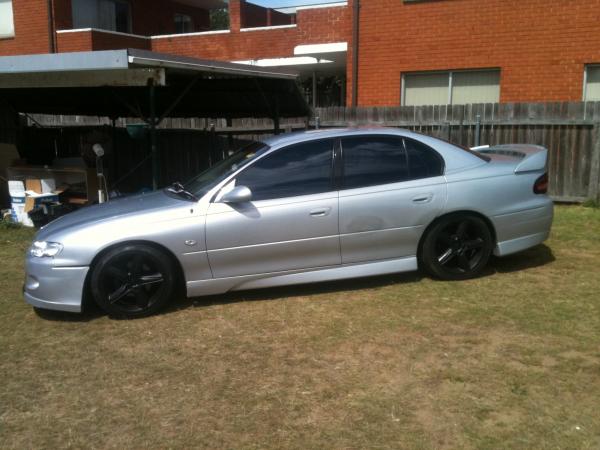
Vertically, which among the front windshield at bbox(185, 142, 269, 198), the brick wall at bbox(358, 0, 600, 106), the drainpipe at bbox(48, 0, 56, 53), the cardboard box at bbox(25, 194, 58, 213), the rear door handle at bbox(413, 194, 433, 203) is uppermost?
the drainpipe at bbox(48, 0, 56, 53)

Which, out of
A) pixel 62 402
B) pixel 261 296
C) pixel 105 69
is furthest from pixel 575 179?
pixel 62 402

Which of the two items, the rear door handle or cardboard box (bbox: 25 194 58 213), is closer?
the rear door handle

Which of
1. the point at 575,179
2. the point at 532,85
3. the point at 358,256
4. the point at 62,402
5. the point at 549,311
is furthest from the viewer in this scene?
the point at 532,85

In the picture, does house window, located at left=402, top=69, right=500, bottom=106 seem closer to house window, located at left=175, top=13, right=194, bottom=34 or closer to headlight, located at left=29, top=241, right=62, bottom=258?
headlight, located at left=29, top=241, right=62, bottom=258

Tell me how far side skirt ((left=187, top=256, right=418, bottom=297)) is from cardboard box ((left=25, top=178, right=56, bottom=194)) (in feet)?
19.3

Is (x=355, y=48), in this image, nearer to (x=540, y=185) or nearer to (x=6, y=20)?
(x=540, y=185)

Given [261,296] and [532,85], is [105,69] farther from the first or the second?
[532,85]

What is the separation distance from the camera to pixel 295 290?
19.7 ft

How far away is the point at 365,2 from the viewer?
14.0 m

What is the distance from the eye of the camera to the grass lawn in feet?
11.4

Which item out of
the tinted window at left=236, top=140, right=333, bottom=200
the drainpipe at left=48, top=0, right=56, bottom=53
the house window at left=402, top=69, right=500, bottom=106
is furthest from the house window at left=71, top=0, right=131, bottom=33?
the tinted window at left=236, top=140, right=333, bottom=200

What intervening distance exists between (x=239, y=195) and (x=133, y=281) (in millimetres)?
1172

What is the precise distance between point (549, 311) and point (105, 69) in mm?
5435

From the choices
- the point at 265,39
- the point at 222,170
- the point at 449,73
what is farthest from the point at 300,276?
the point at 265,39
